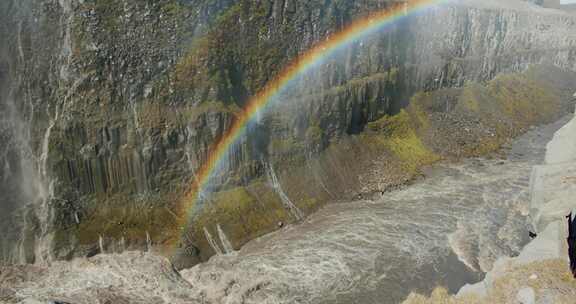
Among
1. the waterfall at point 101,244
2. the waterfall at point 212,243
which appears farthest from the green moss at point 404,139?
the waterfall at point 101,244

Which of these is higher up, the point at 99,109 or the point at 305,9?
the point at 305,9

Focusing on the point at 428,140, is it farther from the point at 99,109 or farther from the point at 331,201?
the point at 99,109

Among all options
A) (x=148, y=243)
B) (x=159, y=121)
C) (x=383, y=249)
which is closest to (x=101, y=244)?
(x=148, y=243)

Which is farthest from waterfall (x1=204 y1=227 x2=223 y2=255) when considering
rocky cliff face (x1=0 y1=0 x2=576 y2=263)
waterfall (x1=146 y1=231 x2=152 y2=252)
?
waterfall (x1=146 y1=231 x2=152 y2=252)

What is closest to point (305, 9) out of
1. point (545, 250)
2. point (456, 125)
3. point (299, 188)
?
point (299, 188)

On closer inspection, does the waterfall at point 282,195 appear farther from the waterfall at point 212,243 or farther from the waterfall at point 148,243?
the waterfall at point 148,243

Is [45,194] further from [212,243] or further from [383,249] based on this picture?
[383,249]
